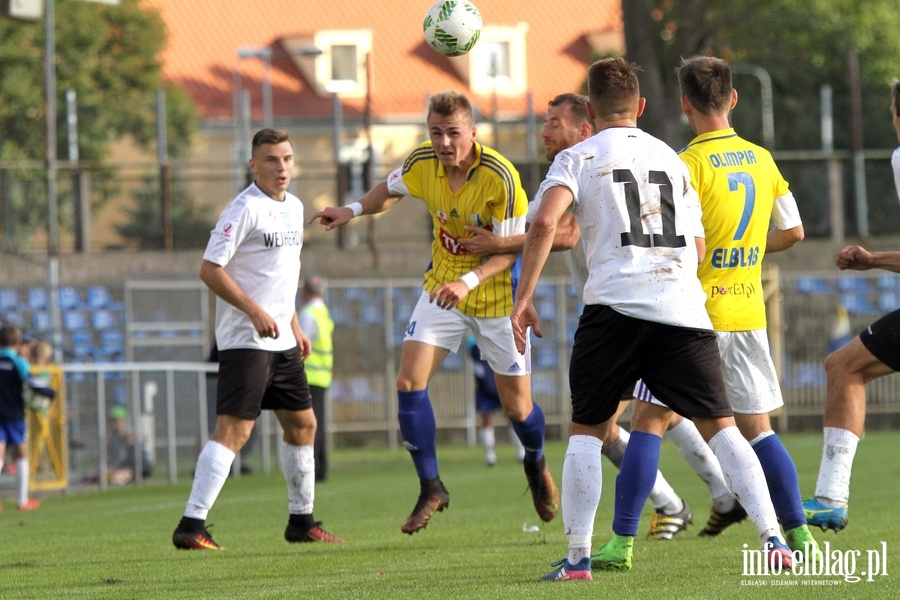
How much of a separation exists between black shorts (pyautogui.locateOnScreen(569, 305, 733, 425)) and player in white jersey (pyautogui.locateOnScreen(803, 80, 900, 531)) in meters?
1.40

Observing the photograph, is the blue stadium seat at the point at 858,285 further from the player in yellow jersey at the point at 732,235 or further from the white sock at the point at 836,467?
the player in yellow jersey at the point at 732,235

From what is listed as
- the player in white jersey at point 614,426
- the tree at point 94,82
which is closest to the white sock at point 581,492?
the player in white jersey at point 614,426

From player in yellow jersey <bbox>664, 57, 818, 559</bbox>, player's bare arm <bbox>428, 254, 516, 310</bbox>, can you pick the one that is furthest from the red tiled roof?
player in yellow jersey <bbox>664, 57, 818, 559</bbox>

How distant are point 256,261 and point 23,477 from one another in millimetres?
7085

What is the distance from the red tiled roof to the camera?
48562 mm

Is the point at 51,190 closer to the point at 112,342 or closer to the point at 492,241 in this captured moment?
the point at 112,342

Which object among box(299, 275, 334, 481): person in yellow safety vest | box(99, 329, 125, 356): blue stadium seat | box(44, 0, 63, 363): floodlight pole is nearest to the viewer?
box(299, 275, 334, 481): person in yellow safety vest

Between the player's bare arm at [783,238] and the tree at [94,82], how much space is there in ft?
107

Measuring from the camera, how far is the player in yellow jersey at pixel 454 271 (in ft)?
26.7

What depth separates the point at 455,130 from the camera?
809 cm

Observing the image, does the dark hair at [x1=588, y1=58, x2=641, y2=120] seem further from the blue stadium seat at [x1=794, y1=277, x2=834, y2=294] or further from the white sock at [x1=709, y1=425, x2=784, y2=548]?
the blue stadium seat at [x1=794, y1=277, x2=834, y2=294]

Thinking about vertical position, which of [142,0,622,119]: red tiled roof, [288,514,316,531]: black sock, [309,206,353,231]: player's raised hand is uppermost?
[142,0,622,119]: red tiled roof

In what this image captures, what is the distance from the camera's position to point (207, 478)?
8164 mm

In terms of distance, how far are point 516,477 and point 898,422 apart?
11398 mm
